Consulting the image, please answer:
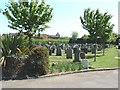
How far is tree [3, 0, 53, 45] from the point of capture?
97.7 ft

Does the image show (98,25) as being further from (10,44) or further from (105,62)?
(10,44)

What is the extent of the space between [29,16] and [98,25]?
9810 millimetres

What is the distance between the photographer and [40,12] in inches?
1208

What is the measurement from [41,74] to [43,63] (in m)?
0.57

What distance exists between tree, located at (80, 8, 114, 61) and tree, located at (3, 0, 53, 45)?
6.91 metres

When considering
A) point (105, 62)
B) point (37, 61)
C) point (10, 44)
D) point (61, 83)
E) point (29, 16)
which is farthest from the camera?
point (29, 16)

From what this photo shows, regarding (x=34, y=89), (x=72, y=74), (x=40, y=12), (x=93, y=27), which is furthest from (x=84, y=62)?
(x=93, y=27)

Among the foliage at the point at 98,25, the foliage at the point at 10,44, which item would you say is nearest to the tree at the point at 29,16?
the foliage at the point at 98,25

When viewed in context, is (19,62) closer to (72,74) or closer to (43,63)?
(43,63)

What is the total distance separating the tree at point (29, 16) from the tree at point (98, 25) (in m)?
6.91

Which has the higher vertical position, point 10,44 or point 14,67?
point 10,44

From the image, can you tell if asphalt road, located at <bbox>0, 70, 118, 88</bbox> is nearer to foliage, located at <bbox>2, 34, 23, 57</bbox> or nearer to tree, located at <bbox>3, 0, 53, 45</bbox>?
foliage, located at <bbox>2, 34, 23, 57</bbox>

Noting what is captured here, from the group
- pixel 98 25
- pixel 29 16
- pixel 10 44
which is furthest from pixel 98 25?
pixel 10 44

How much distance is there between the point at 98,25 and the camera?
35.4 m
